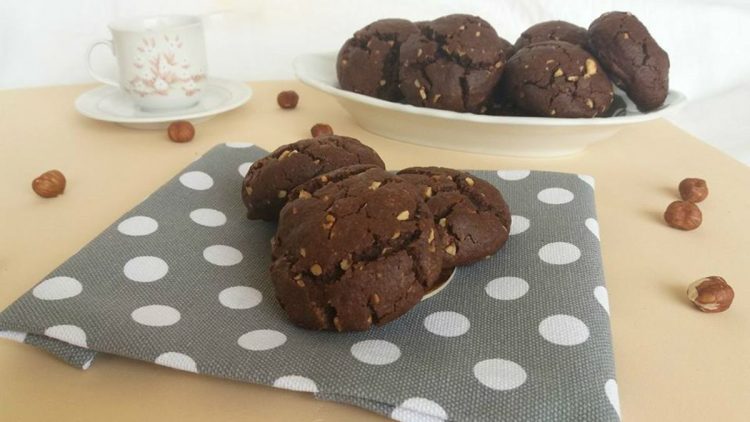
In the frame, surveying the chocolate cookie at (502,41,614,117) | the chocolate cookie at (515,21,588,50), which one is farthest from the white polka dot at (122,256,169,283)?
the chocolate cookie at (515,21,588,50)

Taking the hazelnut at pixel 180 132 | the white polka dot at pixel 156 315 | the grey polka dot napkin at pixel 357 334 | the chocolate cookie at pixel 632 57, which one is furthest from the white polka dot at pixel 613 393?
the hazelnut at pixel 180 132

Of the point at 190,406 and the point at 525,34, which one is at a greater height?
the point at 525,34

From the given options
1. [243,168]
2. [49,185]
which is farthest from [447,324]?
[49,185]

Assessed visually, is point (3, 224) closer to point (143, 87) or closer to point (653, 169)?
point (143, 87)

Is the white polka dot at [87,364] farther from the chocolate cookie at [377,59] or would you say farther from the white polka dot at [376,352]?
the chocolate cookie at [377,59]

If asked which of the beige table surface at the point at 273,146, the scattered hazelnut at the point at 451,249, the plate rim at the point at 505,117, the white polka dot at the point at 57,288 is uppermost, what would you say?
the plate rim at the point at 505,117

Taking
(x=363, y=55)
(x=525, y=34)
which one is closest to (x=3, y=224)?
(x=363, y=55)
